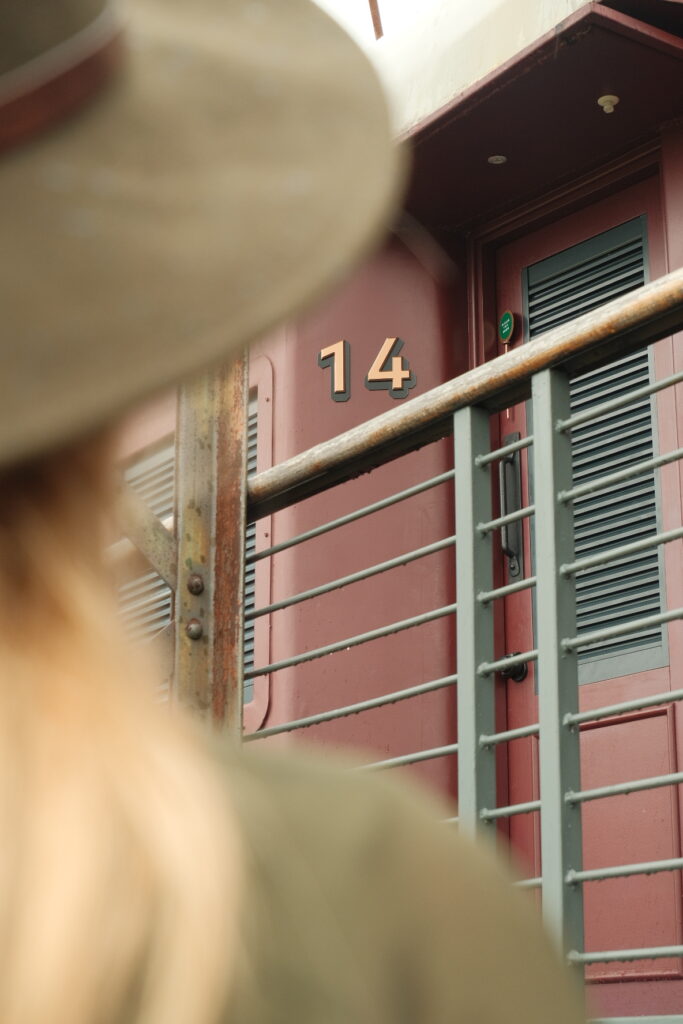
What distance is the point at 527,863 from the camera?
15.0 ft

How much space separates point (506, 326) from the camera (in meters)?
5.05

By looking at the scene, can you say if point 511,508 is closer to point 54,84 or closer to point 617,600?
point 617,600

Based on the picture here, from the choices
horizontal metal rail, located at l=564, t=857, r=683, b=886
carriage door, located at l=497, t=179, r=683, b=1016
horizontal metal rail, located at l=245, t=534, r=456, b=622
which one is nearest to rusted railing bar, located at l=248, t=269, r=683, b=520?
horizontal metal rail, located at l=245, t=534, r=456, b=622

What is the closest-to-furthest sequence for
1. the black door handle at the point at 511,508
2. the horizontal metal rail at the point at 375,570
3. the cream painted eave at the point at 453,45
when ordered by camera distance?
the horizontal metal rail at the point at 375,570 < the cream painted eave at the point at 453,45 < the black door handle at the point at 511,508

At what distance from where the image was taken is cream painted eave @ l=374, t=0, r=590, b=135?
14.4ft

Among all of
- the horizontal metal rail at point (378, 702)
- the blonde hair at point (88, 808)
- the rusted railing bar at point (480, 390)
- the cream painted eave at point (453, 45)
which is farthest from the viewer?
the cream painted eave at point (453, 45)

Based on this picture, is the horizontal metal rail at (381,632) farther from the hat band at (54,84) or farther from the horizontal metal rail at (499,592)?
the hat band at (54,84)

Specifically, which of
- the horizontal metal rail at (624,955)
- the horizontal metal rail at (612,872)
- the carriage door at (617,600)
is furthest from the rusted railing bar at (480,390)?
the carriage door at (617,600)

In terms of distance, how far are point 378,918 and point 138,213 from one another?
0.30 meters

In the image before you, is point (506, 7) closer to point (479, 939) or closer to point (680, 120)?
point (680, 120)

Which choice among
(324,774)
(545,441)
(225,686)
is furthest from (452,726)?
(324,774)

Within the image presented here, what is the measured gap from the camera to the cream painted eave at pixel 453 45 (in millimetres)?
4375

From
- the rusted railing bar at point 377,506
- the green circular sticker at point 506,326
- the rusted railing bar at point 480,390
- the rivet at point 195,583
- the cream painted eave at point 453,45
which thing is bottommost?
the rivet at point 195,583

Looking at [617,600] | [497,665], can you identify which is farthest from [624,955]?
[617,600]
